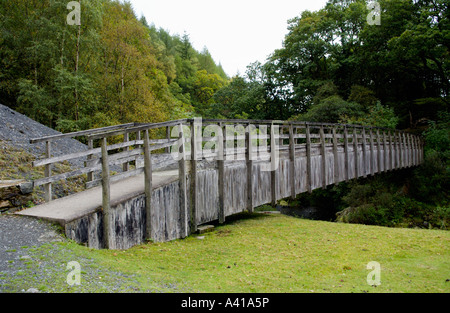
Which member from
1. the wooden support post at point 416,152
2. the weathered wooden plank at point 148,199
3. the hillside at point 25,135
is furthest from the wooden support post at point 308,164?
the wooden support post at point 416,152

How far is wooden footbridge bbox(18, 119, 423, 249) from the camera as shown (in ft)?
19.0

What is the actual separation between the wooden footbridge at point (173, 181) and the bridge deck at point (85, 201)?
17 millimetres

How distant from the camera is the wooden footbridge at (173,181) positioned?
228 inches

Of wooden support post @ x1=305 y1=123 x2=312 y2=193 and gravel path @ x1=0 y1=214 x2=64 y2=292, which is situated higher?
wooden support post @ x1=305 y1=123 x2=312 y2=193

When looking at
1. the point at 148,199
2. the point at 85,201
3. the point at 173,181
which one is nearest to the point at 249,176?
the point at 173,181

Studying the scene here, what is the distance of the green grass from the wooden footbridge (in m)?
0.46

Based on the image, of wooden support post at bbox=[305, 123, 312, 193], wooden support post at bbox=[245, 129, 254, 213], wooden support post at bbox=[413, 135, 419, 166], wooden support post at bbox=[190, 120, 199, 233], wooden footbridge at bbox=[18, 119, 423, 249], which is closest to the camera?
wooden footbridge at bbox=[18, 119, 423, 249]

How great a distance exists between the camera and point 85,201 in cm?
620

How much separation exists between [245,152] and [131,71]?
14.0 metres

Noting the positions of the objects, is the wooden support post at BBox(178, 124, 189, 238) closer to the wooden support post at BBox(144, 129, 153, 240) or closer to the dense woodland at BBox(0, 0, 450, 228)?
the wooden support post at BBox(144, 129, 153, 240)

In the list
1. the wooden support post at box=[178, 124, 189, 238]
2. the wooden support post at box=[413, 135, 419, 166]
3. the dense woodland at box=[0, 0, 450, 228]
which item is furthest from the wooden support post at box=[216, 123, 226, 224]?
the wooden support post at box=[413, 135, 419, 166]

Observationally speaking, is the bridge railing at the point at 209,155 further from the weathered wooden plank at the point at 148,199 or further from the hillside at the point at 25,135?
the hillside at the point at 25,135

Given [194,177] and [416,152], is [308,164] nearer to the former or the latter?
[194,177]

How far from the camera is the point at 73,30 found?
19.0m
